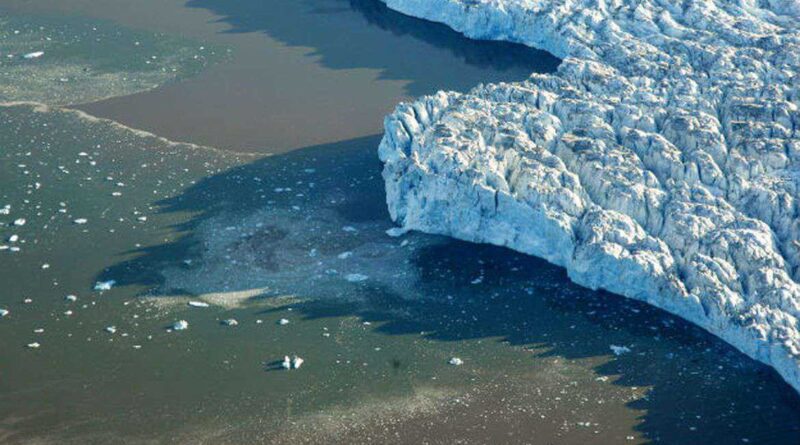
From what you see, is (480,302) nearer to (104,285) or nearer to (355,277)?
(355,277)

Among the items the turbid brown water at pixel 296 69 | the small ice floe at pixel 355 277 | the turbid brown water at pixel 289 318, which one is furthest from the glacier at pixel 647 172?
the turbid brown water at pixel 296 69

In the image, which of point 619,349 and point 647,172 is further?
point 647,172

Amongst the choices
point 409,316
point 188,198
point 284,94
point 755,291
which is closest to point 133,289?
point 188,198

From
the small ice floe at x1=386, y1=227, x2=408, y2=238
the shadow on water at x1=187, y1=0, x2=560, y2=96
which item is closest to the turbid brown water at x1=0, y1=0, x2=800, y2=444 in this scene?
the small ice floe at x1=386, y1=227, x2=408, y2=238

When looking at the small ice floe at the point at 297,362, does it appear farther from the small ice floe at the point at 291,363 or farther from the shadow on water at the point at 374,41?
the shadow on water at the point at 374,41

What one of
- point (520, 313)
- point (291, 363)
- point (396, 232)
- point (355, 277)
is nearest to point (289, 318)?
point (291, 363)

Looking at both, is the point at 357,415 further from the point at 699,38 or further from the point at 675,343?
the point at 699,38

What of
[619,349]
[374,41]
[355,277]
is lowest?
[619,349]

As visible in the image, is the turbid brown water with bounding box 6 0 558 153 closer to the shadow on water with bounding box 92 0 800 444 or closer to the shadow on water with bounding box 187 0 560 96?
the shadow on water with bounding box 187 0 560 96
